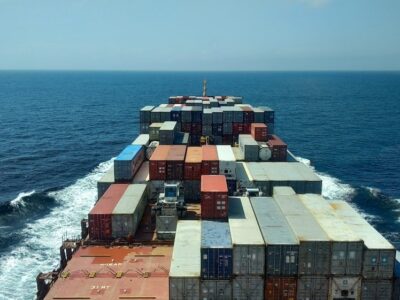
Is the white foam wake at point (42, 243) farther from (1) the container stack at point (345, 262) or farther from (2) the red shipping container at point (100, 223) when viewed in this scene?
(1) the container stack at point (345, 262)

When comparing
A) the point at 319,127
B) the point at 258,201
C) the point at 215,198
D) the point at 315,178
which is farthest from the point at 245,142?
the point at 319,127

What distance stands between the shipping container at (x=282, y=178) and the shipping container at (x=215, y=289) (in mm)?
25026

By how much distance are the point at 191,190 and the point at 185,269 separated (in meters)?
24.9

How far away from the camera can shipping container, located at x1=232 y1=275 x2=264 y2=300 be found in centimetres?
3969

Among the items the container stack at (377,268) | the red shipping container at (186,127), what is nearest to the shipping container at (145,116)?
the red shipping container at (186,127)

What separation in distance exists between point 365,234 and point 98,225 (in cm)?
3071

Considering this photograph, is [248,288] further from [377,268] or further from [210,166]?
[210,166]

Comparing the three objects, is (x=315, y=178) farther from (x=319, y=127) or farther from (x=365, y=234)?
(x=319, y=127)

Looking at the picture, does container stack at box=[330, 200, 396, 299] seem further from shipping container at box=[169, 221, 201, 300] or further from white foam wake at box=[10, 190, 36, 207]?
white foam wake at box=[10, 190, 36, 207]

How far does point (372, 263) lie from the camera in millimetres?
39094

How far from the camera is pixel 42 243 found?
211 feet

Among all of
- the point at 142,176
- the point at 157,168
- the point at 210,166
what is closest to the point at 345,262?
the point at 210,166

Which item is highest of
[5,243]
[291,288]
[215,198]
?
[215,198]

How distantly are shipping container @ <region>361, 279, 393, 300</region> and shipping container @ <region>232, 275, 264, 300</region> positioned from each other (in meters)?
9.95
